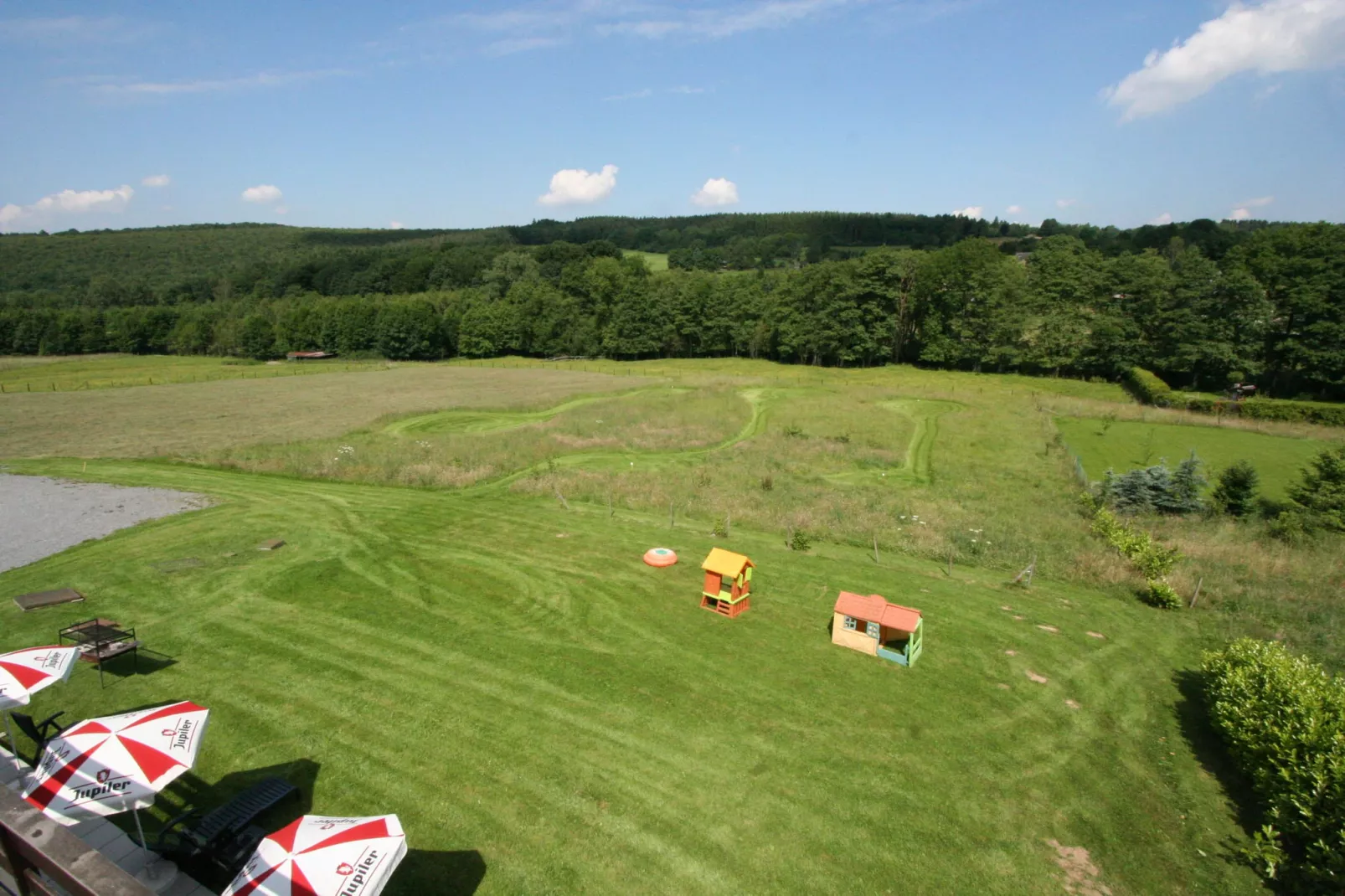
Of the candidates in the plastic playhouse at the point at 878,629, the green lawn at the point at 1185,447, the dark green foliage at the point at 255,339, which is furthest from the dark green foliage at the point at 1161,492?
the dark green foliage at the point at 255,339

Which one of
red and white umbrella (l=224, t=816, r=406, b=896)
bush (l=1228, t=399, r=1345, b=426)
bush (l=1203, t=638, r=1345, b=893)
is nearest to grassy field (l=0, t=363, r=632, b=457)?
red and white umbrella (l=224, t=816, r=406, b=896)

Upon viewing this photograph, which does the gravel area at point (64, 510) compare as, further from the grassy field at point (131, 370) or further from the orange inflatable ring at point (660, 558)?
the grassy field at point (131, 370)

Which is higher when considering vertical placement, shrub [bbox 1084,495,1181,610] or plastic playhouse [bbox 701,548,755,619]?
plastic playhouse [bbox 701,548,755,619]

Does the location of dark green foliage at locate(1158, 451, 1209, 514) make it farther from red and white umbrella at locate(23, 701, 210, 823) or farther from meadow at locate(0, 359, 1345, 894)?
red and white umbrella at locate(23, 701, 210, 823)

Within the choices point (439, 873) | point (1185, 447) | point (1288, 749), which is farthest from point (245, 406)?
point (1185, 447)

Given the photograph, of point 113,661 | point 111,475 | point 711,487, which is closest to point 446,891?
point 113,661

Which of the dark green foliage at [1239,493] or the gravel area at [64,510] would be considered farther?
the dark green foliage at [1239,493]

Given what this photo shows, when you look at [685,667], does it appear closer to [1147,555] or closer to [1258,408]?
[1147,555]
